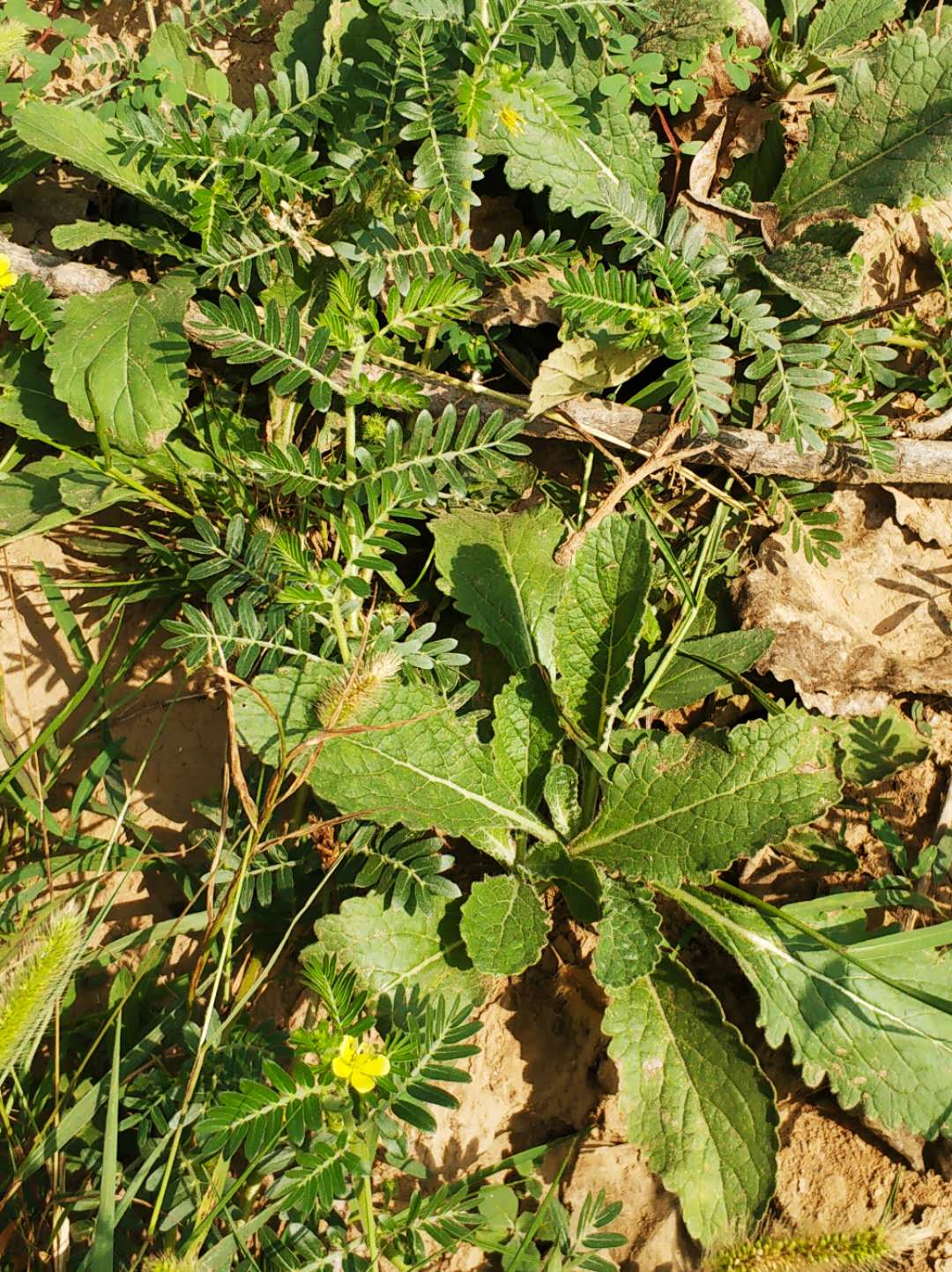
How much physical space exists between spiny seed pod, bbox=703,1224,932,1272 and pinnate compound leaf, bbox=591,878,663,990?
64 cm

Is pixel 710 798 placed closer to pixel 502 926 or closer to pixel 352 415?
pixel 502 926

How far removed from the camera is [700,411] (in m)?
2.72

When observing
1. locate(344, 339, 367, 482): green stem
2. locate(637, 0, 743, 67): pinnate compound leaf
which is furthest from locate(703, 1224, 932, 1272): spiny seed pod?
locate(637, 0, 743, 67): pinnate compound leaf

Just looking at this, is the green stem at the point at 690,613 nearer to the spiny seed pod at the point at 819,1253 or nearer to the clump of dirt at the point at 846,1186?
the clump of dirt at the point at 846,1186

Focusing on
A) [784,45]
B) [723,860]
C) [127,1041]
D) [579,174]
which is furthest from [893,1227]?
[784,45]

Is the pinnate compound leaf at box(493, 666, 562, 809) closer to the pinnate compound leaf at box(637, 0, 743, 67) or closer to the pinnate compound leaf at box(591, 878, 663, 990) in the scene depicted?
the pinnate compound leaf at box(591, 878, 663, 990)

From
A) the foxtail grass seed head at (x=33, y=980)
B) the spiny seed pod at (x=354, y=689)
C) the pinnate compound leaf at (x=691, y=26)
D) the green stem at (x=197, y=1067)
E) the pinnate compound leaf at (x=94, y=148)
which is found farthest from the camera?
the pinnate compound leaf at (x=691, y=26)

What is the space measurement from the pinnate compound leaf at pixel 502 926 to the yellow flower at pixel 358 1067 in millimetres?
440

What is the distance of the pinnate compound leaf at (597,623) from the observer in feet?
9.20

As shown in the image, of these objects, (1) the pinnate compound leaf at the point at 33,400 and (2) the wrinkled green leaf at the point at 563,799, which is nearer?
(2) the wrinkled green leaf at the point at 563,799

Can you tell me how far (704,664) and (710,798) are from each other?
451mm

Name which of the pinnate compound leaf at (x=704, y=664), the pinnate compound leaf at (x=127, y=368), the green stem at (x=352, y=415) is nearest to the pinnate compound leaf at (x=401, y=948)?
the pinnate compound leaf at (x=704, y=664)

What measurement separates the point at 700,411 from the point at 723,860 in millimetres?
1161

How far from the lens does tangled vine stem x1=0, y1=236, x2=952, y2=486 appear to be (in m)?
2.96
